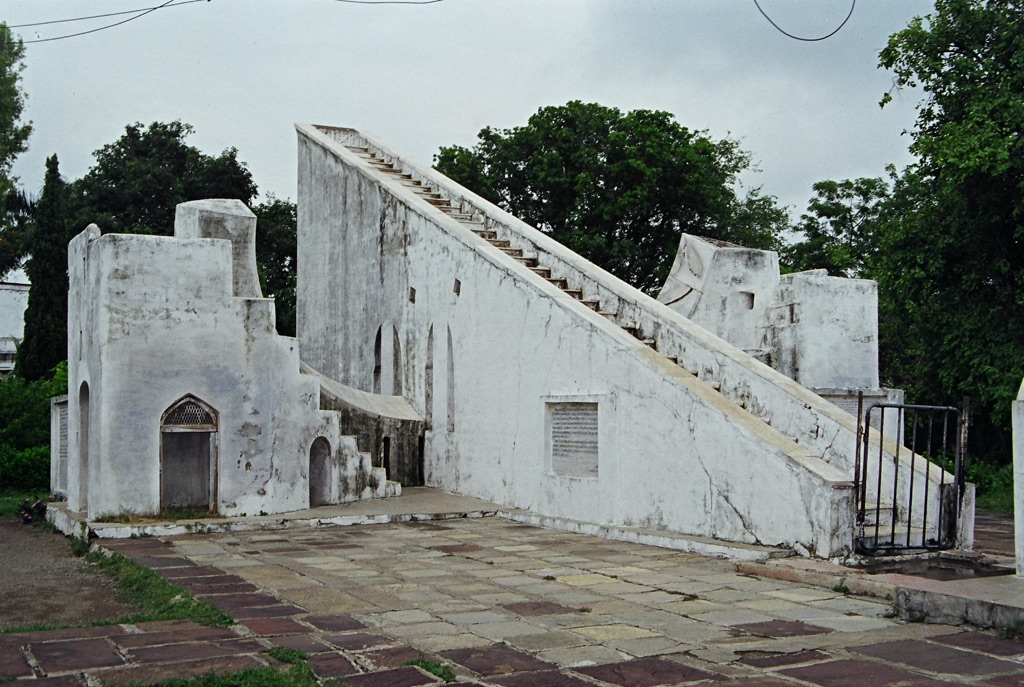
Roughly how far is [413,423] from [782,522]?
693 centimetres

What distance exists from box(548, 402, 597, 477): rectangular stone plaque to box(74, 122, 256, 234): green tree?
17563mm

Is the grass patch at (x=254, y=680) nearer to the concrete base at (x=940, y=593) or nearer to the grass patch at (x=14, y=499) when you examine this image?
the concrete base at (x=940, y=593)

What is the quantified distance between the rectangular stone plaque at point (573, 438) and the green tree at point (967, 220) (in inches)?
261

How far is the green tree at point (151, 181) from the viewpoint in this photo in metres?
26.5

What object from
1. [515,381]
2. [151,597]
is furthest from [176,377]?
[151,597]

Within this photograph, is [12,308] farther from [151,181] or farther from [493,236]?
[493,236]

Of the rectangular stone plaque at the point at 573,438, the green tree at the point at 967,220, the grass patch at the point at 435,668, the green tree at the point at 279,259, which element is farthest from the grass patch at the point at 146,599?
the green tree at the point at 279,259

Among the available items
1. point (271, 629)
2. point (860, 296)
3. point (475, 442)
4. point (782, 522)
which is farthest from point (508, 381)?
point (271, 629)

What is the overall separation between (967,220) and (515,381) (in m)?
7.81

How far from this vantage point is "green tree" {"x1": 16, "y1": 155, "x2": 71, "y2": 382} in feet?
67.1

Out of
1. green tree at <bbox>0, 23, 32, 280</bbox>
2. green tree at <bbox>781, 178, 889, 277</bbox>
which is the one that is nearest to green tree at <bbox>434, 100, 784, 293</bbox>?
green tree at <bbox>781, 178, 889, 277</bbox>

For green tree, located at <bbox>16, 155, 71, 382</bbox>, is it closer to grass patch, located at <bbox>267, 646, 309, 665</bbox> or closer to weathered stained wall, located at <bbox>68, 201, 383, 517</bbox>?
weathered stained wall, located at <bbox>68, 201, 383, 517</bbox>

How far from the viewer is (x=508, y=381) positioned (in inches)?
476

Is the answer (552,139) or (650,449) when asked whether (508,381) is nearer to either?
(650,449)
